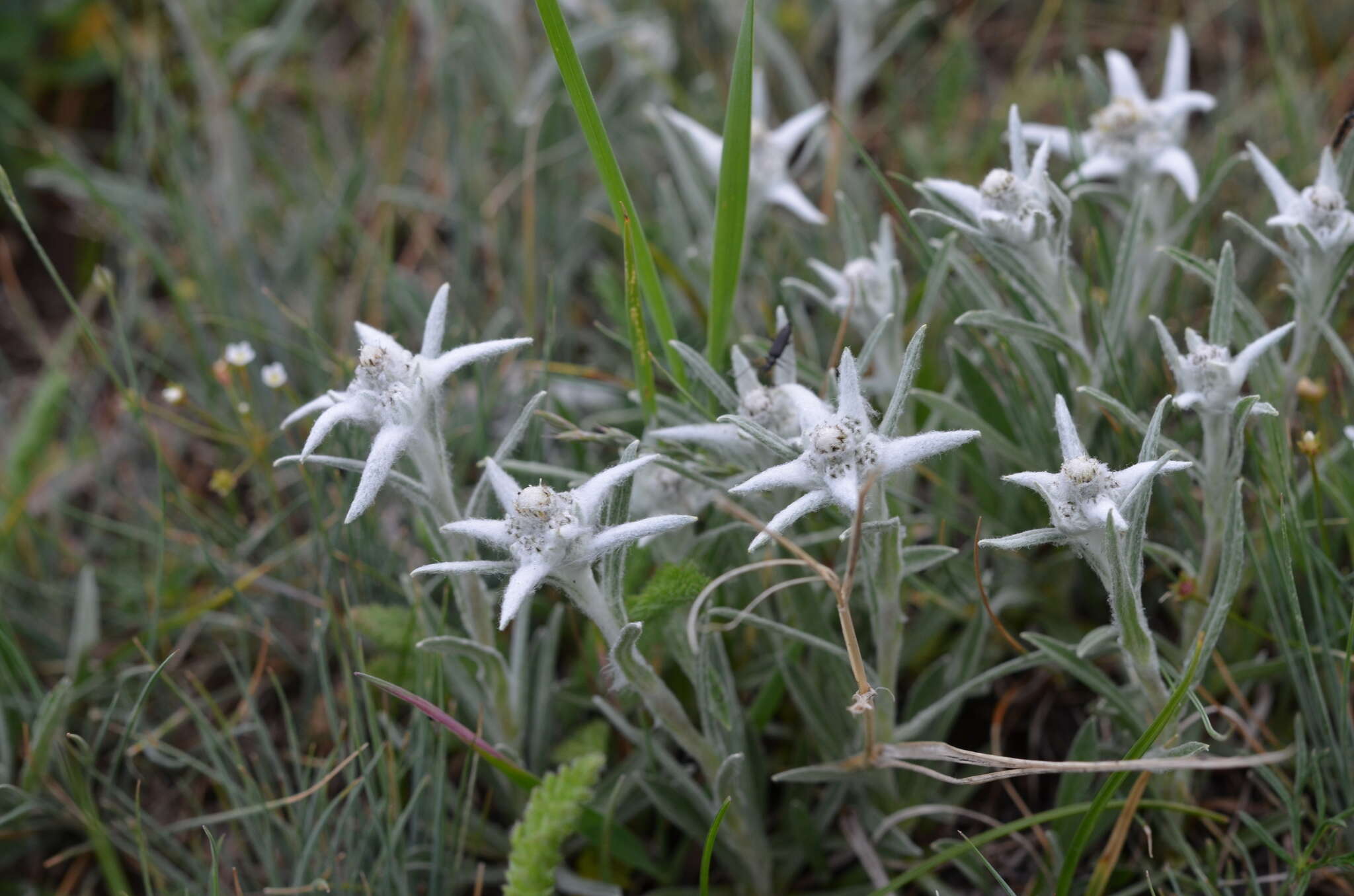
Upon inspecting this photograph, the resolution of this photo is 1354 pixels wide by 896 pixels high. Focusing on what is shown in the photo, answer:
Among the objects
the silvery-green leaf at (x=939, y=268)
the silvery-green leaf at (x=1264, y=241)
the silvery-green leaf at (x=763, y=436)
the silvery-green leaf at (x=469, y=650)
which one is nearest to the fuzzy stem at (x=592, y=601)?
the silvery-green leaf at (x=469, y=650)

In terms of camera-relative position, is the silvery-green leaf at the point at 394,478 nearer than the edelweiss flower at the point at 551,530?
No

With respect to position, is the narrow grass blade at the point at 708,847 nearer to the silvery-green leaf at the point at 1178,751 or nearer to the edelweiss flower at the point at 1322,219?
the silvery-green leaf at the point at 1178,751

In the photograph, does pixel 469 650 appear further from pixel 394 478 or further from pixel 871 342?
pixel 871 342

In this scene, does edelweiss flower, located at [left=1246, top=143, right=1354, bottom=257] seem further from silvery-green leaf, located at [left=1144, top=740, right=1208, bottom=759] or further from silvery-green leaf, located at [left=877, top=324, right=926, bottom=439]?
silvery-green leaf, located at [left=1144, top=740, right=1208, bottom=759]

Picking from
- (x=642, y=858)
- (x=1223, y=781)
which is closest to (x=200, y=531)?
(x=642, y=858)

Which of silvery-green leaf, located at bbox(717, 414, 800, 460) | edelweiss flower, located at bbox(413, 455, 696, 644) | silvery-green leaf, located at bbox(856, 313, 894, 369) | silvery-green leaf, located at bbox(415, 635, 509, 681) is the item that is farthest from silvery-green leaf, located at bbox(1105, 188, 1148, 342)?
silvery-green leaf, located at bbox(415, 635, 509, 681)

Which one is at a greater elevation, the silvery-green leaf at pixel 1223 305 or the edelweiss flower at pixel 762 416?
the silvery-green leaf at pixel 1223 305
